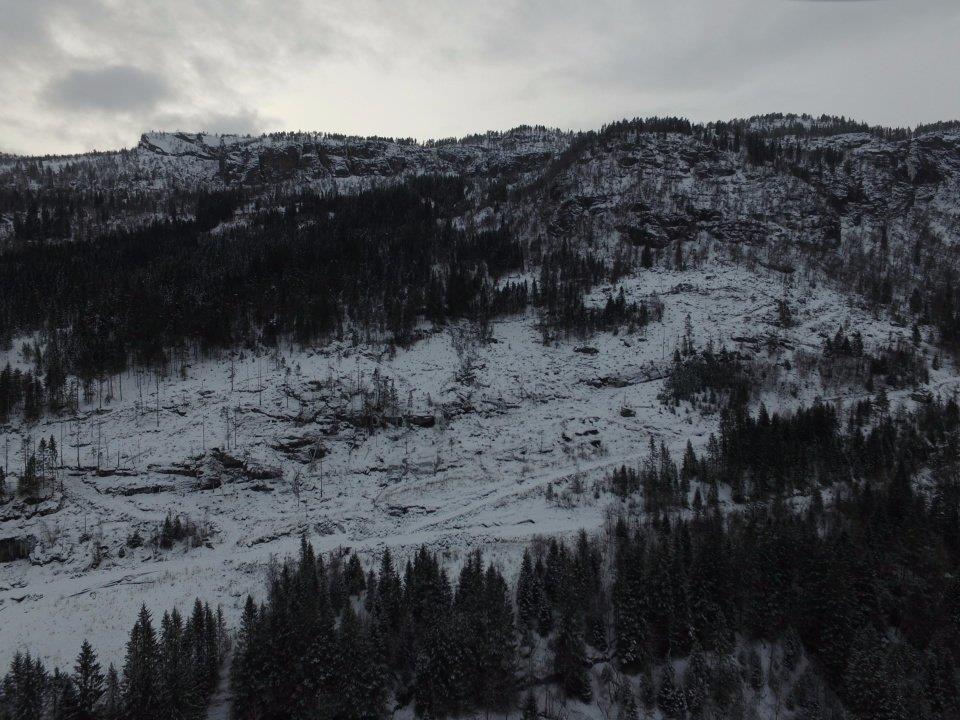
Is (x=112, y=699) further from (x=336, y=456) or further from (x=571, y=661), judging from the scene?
(x=336, y=456)

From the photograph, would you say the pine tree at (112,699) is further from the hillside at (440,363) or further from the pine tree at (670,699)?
the pine tree at (670,699)

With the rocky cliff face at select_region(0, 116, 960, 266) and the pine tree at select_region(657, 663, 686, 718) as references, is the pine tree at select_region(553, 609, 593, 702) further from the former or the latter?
the rocky cliff face at select_region(0, 116, 960, 266)

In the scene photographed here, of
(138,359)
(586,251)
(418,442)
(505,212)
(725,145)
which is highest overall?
(725,145)

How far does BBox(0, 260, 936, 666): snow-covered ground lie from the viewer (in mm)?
62781

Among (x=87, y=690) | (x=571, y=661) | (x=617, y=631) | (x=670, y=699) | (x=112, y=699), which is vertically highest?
(x=87, y=690)

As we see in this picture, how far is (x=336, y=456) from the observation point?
8612 cm

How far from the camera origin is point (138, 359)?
10306cm

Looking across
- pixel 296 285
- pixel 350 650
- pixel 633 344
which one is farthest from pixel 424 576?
pixel 296 285

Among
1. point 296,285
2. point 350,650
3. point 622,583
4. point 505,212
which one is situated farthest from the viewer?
point 505,212

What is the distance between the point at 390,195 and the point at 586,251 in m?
79.5

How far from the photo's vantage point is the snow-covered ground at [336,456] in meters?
62.8

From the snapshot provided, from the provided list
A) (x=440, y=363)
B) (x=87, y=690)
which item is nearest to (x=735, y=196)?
(x=440, y=363)

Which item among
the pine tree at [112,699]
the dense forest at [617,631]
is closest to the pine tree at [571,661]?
the dense forest at [617,631]

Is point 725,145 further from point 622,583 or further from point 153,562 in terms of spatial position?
point 153,562
